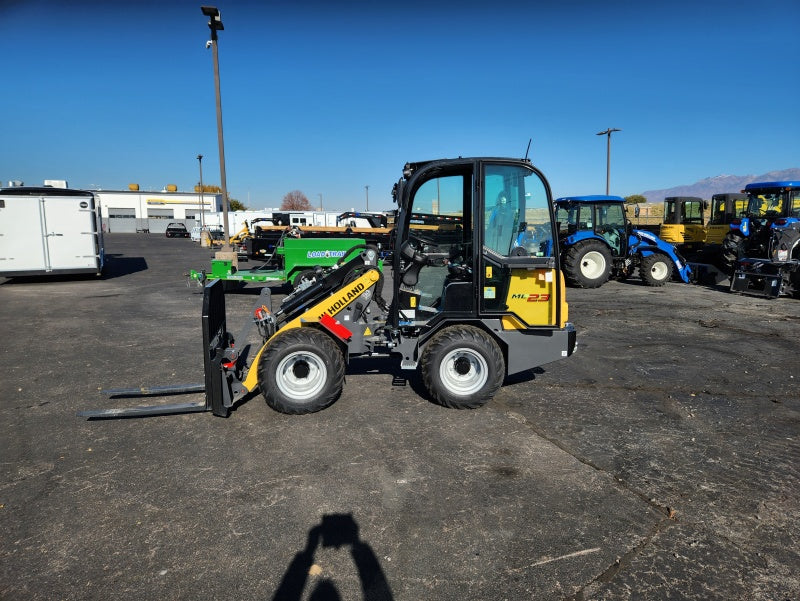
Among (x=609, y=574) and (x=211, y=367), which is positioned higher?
(x=211, y=367)

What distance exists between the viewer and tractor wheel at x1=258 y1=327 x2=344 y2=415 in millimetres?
5016

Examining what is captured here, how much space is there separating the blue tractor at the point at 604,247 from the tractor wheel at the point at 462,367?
33.9 ft

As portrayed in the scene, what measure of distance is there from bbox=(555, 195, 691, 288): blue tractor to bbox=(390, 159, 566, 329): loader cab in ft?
32.7

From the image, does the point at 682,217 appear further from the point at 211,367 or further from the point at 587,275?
the point at 211,367

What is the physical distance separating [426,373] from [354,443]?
109 cm

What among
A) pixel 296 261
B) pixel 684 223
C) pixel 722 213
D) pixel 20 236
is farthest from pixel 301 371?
pixel 684 223

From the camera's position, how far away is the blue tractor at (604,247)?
14859 millimetres

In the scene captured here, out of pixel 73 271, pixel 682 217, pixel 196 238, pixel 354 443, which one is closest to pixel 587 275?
pixel 682 217

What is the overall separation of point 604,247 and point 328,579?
45.8 ft

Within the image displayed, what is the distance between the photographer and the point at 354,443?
4562 millimetres

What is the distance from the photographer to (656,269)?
1534 cm

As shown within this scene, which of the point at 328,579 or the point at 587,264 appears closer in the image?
the point at 328,579

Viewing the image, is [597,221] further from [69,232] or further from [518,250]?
[69,232]

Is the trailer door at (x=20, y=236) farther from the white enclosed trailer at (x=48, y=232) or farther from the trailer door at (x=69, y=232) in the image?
the trailer door at (x=69, y=232)
